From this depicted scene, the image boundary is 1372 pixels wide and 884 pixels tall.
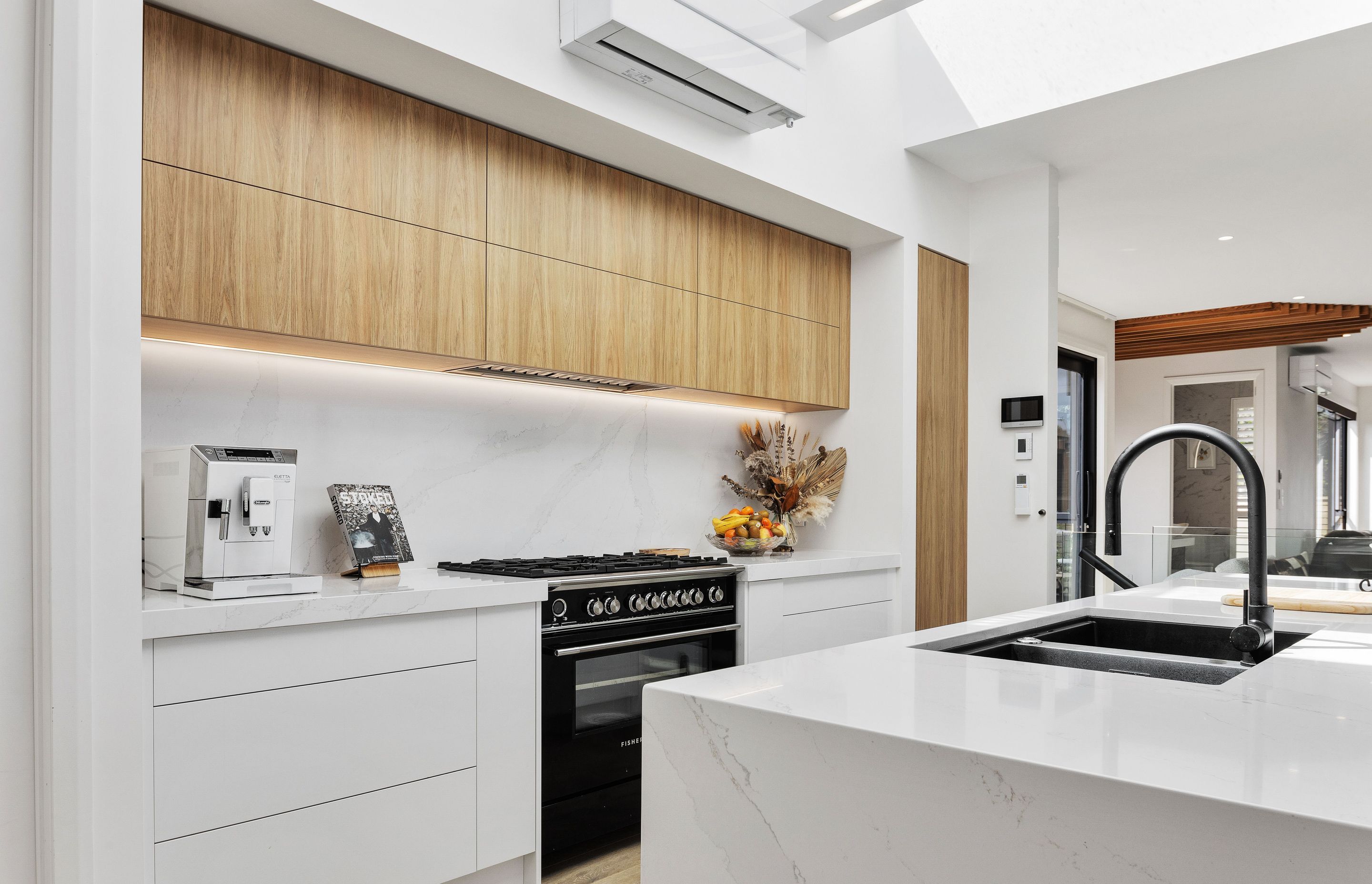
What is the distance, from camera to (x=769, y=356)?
3676 mm

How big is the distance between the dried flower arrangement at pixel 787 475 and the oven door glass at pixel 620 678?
43.7 inches

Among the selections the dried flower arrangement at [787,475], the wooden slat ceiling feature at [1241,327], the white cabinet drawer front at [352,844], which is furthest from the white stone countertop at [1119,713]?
the wooden slat ceiling feature at [1241,327]

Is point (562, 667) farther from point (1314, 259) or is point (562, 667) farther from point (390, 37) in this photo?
point (1314, 259)

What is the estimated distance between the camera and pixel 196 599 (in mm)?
1951

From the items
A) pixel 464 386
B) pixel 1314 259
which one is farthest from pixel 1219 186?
pixel 464 386

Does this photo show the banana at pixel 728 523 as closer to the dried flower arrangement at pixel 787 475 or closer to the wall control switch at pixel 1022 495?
the dried flower arrangement at pixel 787 475

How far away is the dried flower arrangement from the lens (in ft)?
13.0

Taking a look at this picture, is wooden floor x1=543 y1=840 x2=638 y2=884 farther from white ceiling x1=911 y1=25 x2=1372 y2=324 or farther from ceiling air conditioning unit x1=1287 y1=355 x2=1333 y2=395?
ceiling air conditioning unit x1=1287 y1=355 x2=1333 y2=395

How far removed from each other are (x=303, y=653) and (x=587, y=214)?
1649 mm

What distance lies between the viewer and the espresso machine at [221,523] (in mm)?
2000

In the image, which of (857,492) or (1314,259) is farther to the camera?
(1314,259)

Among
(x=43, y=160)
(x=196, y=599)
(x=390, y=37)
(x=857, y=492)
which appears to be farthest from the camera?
(x=857, y=492)

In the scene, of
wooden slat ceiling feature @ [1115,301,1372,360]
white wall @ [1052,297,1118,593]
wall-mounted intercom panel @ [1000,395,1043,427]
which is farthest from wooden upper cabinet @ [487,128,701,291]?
wooden slat ceiling feature @ [1115,301,1372,360]

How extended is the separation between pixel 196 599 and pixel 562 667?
97 cm
